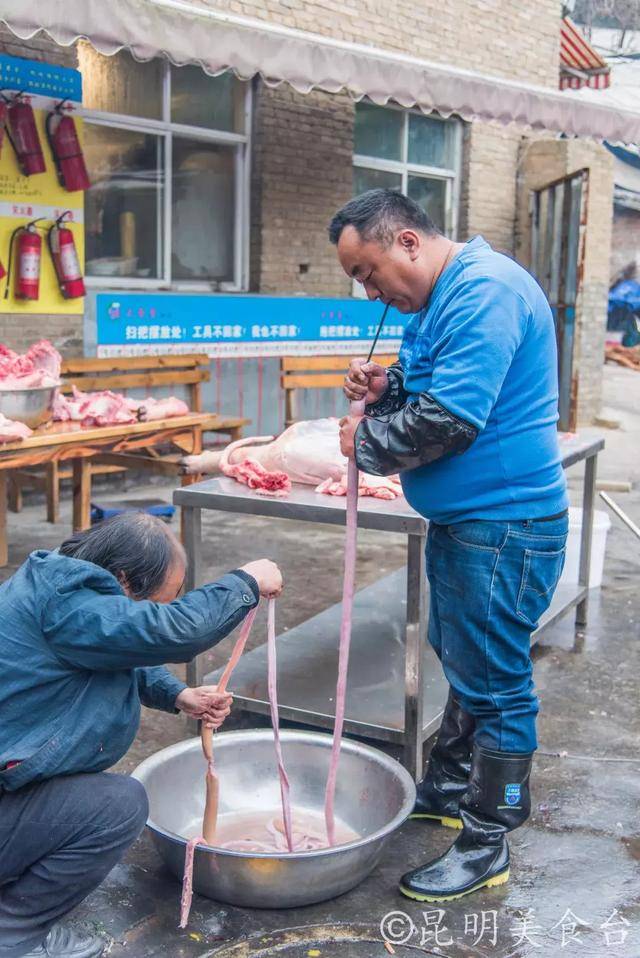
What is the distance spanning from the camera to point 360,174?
424 inches

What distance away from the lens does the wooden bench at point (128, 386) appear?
6.71m

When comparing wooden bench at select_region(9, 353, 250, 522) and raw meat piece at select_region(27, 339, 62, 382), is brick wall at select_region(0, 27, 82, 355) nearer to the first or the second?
wooden bench at select_region(9, 353, 250, 522)

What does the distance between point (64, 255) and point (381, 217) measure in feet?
18.5

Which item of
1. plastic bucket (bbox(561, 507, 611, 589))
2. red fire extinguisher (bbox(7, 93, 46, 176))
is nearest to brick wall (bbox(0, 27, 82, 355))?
red fire extinguisher (bbox(7, 93, 46, 176))

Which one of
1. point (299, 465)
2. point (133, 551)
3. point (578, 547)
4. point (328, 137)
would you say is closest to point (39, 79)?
point (328, 137)

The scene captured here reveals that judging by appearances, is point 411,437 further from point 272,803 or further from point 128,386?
point 128,386

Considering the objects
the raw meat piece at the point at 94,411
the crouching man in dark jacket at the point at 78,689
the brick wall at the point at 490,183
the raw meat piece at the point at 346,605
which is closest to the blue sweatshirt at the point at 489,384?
the raw meat piece at the point at 346,605

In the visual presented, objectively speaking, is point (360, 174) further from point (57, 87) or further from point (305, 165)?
point (57, 87)

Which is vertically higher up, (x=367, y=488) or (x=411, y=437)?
(x=411, y=437)

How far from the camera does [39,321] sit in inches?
307

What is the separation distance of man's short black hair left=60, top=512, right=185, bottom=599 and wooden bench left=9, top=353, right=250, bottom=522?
12.4 feet

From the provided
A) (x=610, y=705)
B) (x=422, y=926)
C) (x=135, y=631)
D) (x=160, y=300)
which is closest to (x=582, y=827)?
(x=422, y=926)

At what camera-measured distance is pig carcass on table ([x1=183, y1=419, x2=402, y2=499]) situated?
385 centimetres

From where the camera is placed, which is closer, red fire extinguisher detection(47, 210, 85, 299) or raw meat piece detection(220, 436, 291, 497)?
raw meat piece detection(220, 436, 291, 497)
